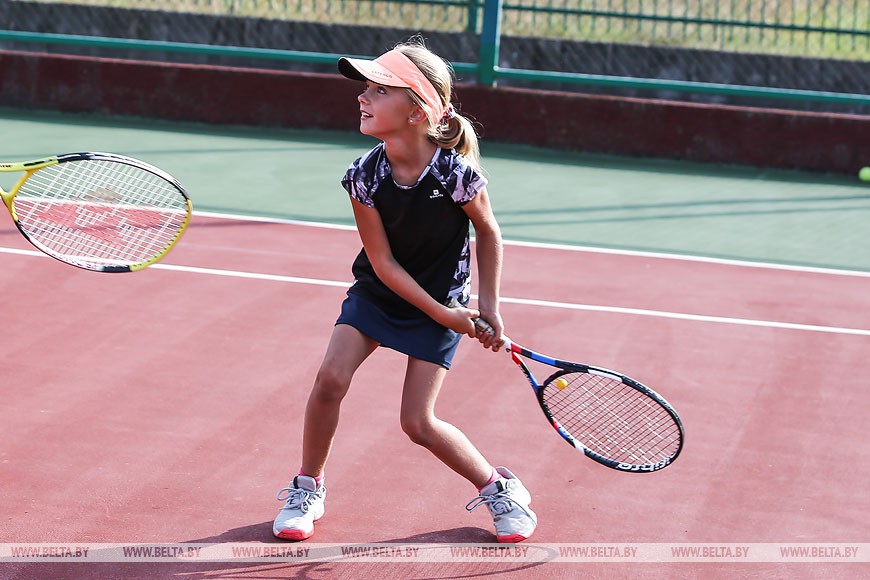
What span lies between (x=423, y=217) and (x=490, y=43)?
726cm

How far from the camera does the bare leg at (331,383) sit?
393cm

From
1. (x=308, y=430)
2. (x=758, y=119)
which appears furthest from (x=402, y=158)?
(x=758, y=119)

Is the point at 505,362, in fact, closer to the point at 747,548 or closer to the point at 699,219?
the point at 747,548

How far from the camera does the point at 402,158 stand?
12.7 feet

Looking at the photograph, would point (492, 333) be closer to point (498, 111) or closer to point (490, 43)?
point (498, 111)

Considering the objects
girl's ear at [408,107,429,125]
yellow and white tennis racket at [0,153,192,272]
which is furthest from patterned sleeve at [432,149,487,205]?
yellow and white tennis racket at [0,153,192,272]

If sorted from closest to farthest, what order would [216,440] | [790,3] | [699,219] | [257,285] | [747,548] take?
[747,548]
[216,440]
[257,285]
[699,219]
[790,3]

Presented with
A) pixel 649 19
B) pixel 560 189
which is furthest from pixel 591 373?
pixel 649 19

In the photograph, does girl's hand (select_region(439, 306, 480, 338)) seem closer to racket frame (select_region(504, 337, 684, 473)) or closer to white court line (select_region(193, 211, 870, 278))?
racket frame (select_region(504, 337, 684, 473))

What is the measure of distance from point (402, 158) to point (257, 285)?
3.08 meters

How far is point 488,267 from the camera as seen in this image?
401 cm

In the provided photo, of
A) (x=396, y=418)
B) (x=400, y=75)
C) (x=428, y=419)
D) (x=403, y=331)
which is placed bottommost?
(x=396, y=418)

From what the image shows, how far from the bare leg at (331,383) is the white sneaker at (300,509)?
102mm

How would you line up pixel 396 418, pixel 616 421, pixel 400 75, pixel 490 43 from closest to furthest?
pixel 400 75 → pixel 616 421 → pixel 396 418 → pixel 490 43
